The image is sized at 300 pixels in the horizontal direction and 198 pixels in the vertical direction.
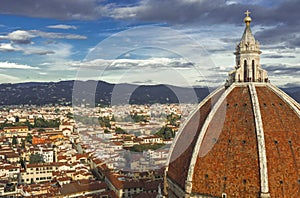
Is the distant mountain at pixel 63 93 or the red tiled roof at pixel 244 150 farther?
the distant mountain at pixel 63 93

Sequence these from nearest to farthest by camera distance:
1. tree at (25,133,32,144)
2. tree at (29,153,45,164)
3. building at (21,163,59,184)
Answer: building at (21,163,59,184), tree at (29,153,45,164), tree at (25,133,32,144)

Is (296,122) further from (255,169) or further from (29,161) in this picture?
(29,161)

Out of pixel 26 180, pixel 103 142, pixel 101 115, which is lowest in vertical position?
pixel 26 180

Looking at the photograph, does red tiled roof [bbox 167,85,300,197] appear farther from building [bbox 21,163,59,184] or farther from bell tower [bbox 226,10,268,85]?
building [bbox 21,163,59,184]

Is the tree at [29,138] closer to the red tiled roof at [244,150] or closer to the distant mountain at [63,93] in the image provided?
the distant mountain at [63,93]

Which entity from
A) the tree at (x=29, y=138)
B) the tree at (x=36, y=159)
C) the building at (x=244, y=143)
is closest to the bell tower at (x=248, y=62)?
the building at (x=244, y=143)

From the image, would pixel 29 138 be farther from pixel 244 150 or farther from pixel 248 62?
pixel 244 150

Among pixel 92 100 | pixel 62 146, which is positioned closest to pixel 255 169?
pixel 92 100

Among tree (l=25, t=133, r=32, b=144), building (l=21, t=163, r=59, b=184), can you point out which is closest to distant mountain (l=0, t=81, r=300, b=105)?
building (l=21, t=163, r=59, b=184)

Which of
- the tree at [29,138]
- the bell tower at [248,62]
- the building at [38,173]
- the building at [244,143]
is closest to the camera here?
the building at [244,143]
